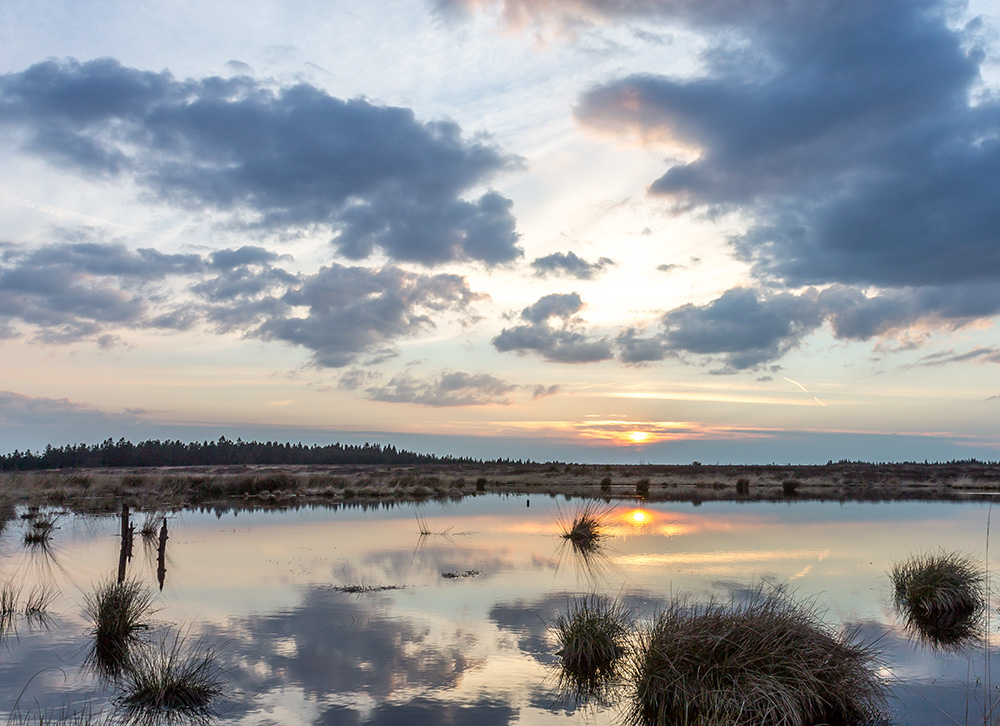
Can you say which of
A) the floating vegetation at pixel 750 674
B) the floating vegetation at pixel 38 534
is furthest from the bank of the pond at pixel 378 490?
the floating vegetation at pixel 750 674

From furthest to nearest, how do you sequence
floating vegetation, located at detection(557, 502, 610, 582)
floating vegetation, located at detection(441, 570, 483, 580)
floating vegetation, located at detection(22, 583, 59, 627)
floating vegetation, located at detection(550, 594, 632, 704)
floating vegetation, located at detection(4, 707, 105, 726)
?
floating vegetation, located at detection(557, 502, 610, 582) < floating vegetation, located at detection(441, 570, 483, 580) < floating vegetation, located at detection(22, 583, 59, 627) < floating vegetation, located at detection(550, 594, 632, 704) < floating vegetation, located at detection(4, 707, 105, 726)

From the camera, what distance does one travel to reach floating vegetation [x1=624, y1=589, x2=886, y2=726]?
29.5ft

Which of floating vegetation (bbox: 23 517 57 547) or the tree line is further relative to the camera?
the tree line

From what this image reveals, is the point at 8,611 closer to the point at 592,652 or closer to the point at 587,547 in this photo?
the point at 592,652

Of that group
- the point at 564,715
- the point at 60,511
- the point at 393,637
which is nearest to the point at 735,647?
the point at 564,715

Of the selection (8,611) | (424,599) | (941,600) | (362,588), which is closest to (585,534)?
(362,588)

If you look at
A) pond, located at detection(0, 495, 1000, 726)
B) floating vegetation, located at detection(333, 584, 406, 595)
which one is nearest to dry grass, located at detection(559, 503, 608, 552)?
pond, located at detection(0, 495, 1000, 726)

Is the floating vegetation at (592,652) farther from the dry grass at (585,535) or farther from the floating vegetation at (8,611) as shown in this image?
the dry grass at (585,535)

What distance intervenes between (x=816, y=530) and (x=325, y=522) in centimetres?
2356

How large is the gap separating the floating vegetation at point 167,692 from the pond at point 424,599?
26cm

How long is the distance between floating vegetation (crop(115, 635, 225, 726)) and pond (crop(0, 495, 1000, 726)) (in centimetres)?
26

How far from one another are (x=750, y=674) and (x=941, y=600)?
9.29 m

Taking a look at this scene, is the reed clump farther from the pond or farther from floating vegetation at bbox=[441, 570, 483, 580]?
floating vegetation at bbox=[441, 570, 483, 580]

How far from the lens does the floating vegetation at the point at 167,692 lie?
375 inches
